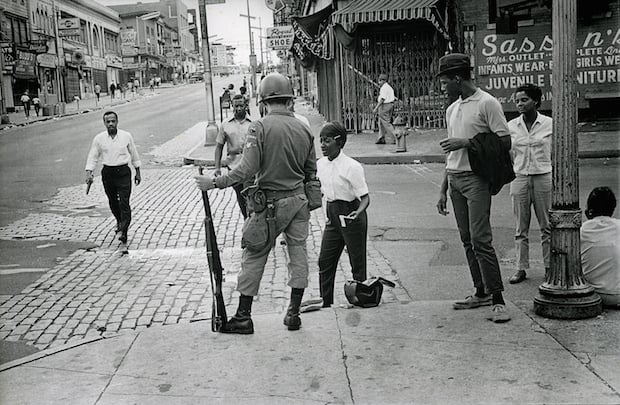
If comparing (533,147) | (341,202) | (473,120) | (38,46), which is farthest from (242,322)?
(38,46)

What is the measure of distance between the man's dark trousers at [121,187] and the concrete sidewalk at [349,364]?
4.24 m

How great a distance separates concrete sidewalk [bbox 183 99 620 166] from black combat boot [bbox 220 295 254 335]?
1157cm

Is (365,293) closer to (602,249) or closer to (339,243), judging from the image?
(339,243)

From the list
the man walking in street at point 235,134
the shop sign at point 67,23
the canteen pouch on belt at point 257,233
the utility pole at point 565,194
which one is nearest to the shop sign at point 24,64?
the shop sign at point 67,23

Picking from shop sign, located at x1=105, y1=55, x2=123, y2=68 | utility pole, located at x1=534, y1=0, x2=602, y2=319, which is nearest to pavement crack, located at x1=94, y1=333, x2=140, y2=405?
utility pole, located at x1=534, y1=0, x2=602, y2=319

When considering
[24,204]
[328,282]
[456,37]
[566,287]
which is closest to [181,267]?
[328,282]

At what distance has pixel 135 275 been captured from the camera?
799cm

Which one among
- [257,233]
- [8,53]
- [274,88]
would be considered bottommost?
[257,233]

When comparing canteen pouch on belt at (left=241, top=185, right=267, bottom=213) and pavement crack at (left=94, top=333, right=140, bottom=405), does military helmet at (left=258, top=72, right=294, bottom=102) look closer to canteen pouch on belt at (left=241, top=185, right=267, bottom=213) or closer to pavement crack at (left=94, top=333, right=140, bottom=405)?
canteen pouch on belt at (left=241, top=185, right=267, bottom=213)

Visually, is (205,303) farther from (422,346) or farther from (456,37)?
(456,37)

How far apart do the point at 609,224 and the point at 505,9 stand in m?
12.5

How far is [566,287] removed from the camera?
5.38 metres

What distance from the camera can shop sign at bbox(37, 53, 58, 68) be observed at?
46.3m

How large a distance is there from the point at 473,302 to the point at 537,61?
48.7 feet
